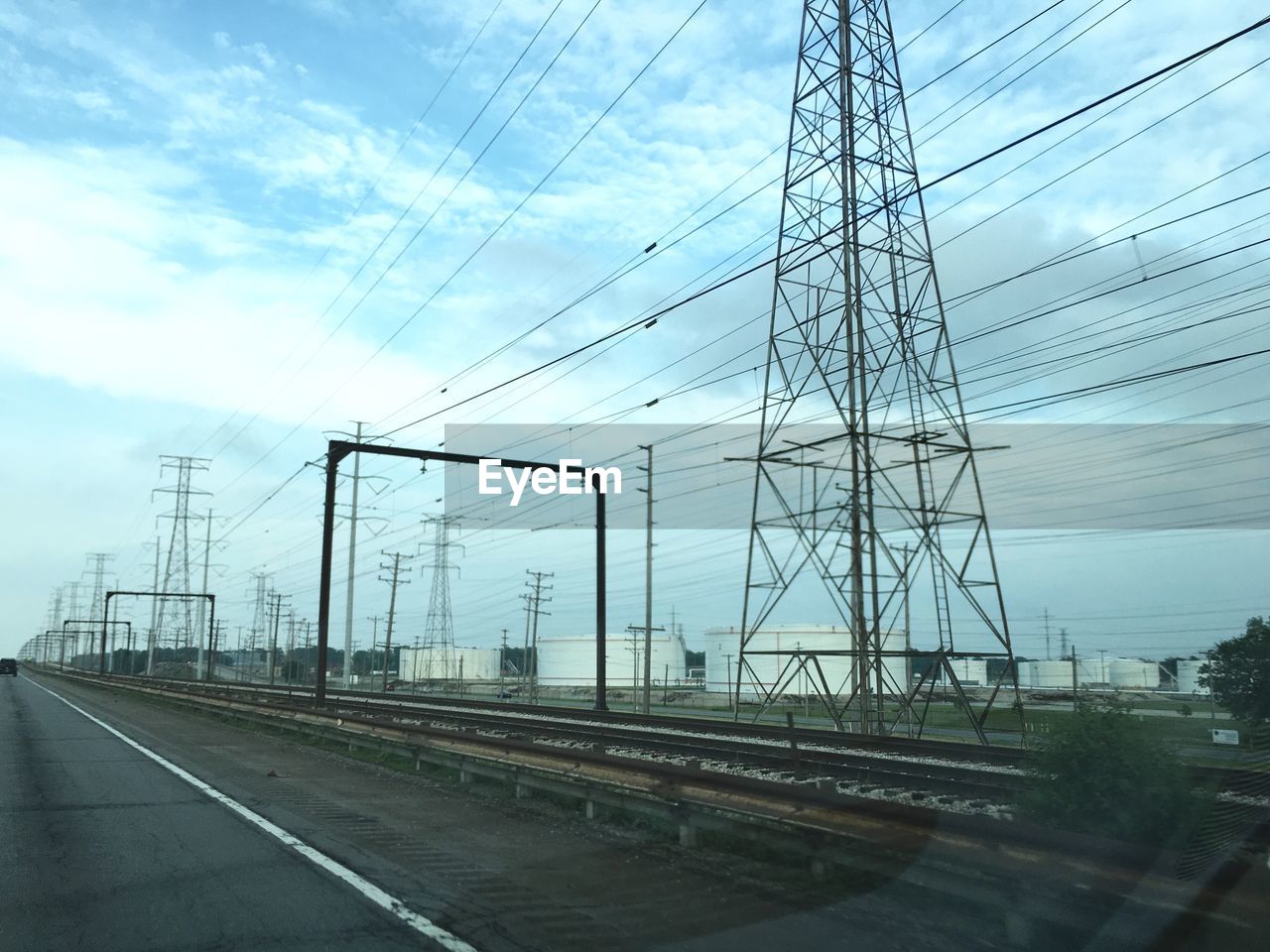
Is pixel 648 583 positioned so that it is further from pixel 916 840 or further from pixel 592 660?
pixel 592 660

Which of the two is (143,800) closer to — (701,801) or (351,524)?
(701,801)

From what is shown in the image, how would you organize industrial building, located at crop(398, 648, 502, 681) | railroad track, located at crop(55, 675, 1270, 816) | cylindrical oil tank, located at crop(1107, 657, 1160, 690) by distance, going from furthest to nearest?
industrial building, located at crop(398, 648, 502, 681) < cylindrical oil tank, located at crop(1107, 657, 1160, 690) < railroad track, located at crop(55, 675, 1270, 816)

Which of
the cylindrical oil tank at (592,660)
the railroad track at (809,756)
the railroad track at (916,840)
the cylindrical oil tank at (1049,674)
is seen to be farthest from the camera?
the cylindrical oil tank at (592,660)

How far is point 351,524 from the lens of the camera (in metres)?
63.1

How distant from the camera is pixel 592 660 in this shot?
99438 mm

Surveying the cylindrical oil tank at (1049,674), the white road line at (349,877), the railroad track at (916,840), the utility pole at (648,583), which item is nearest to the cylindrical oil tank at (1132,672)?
the cylindrical oil tank at (1049,674)

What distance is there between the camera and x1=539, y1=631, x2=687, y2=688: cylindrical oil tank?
9744cm

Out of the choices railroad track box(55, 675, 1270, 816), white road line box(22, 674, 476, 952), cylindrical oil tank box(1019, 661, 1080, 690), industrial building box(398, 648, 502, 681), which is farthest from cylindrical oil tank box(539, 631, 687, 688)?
white road line box(22, 674, 476, 952)

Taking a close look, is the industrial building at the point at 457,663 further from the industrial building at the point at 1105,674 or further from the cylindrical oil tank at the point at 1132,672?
the cylindrical oil tank at the point at 1132,672

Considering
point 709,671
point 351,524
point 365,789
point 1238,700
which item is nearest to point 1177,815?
point 1238,700

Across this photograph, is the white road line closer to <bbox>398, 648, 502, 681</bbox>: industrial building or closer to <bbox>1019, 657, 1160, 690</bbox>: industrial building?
<bbox>1019, 657, 1160, 690</bbox>: industrial building

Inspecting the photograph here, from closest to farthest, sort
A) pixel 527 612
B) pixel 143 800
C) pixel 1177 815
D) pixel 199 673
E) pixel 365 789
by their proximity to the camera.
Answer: pixel 1177 815 < pixel 143 800 < pixel 365 789 < pixel 527 612 < pixel 199 673

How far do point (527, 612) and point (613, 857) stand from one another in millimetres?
66035

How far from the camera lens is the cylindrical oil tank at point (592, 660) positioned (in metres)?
97.4
